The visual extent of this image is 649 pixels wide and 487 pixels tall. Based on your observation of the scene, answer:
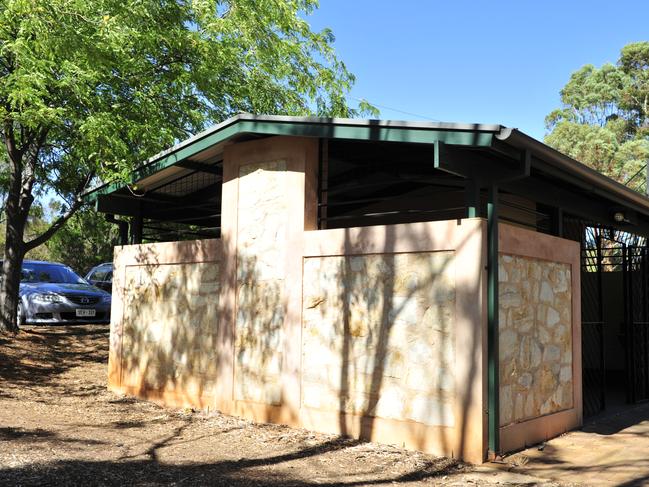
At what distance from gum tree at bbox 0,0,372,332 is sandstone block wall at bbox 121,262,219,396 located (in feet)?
5.34

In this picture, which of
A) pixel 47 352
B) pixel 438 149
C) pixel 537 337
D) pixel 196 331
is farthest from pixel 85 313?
pixel 438 149

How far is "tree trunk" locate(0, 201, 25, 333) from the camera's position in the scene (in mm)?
12289

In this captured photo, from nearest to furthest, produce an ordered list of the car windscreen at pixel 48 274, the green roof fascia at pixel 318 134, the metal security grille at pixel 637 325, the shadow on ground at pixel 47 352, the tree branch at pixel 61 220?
the green roof fascia at pixel 318 134 < the metal security grille at pixel 637 325 < the shadow on ground at pixel 47 352 < the tree branch at pixel 61 220 < the car windscreen at pixel 48 274

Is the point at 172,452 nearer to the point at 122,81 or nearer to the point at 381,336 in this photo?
the point at 381,336

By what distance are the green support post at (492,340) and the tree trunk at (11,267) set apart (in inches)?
364

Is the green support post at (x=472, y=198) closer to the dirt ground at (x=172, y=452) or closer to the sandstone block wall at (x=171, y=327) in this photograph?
the dirt ground at (x=172, y=452)

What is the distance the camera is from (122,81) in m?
11.3

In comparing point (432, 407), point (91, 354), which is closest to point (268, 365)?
point (432, 407)

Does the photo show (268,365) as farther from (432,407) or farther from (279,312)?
(432,407)

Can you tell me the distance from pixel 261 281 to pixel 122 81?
5163mm

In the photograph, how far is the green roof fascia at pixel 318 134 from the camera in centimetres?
625

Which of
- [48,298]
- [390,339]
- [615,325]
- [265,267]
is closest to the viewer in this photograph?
[390,339]

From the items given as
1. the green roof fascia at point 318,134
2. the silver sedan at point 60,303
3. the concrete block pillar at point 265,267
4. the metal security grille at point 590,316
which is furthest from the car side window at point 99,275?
the metal security grille at point 590,316

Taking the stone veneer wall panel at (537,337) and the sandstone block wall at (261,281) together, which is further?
the sandstone block wall at (261,281)
